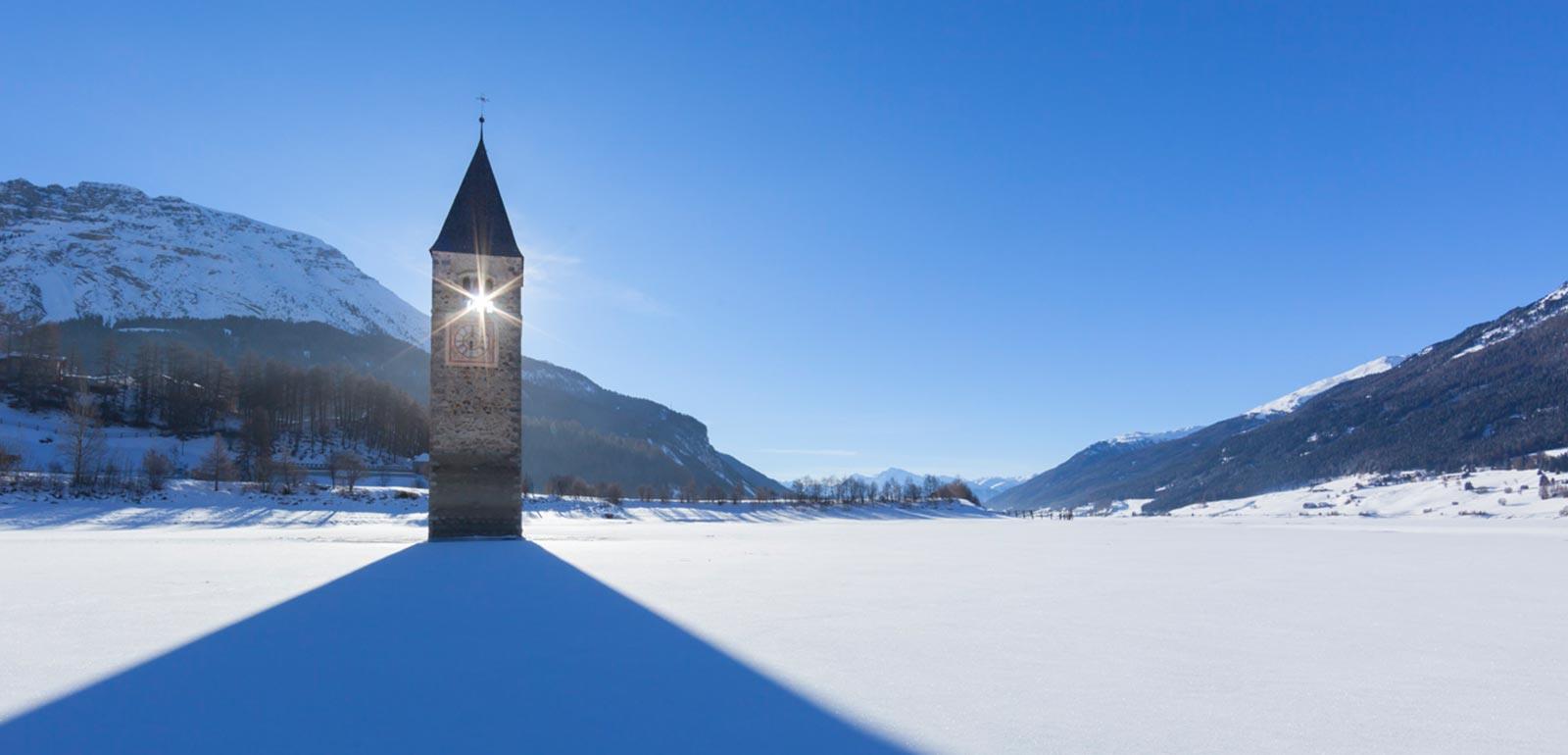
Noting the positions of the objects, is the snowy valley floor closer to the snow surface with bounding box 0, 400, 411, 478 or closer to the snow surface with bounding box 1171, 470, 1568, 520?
the snow surface with bounding box 0, 400, 411, 478

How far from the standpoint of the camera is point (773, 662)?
6.06m

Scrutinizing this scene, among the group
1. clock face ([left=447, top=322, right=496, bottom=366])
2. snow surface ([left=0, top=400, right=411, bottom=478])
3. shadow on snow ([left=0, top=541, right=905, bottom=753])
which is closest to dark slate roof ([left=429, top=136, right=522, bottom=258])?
clock face ([left=447, top=322, right=496, bottom=366])

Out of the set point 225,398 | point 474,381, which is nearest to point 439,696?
point 474,381

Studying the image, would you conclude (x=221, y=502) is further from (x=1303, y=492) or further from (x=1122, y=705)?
(x=1303, y=492)

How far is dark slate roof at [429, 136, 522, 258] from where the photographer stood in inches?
1019

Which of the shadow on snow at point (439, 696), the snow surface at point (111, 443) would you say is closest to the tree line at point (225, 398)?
the snow surface at point (111, 443)

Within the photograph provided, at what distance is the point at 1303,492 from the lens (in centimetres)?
17500

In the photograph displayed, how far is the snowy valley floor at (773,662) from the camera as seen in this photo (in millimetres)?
4332

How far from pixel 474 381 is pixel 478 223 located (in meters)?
5.85

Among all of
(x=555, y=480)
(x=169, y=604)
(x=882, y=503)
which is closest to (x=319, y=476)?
(x=555, y=480)

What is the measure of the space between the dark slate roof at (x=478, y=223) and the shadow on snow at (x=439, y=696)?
19.5m

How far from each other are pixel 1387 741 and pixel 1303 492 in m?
208

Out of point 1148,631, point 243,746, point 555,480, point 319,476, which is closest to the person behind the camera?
point 243,746

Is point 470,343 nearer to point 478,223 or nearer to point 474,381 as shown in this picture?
point 474,381
